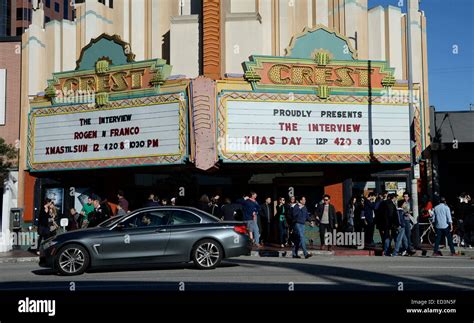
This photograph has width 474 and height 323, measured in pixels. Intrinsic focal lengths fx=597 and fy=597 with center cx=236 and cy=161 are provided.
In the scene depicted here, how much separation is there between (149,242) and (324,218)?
7806 millimetres

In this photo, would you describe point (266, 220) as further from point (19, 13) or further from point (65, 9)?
point (65, 9)

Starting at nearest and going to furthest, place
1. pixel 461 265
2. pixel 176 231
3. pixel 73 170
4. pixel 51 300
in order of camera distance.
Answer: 1. pixel 51 300
2. pixel 176 231
3. pixel 461 265
4. pixel 73 170

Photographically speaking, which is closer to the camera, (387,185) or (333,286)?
(333,286)

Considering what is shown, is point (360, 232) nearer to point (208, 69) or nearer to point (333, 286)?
point (208, 69)

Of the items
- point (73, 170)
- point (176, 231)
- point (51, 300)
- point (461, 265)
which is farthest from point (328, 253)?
point (51, 300)

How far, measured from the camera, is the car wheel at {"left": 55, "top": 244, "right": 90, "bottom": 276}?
487 inches

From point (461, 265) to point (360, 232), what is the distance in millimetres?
6789

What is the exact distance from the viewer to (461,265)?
13969mm

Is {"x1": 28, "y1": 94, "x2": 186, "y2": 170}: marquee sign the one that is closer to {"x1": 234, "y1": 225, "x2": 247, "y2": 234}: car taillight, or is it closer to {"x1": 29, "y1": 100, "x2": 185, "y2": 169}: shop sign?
{"x1": 29, "y1": 100, "x2": 185, "y2": 169}: shop sign

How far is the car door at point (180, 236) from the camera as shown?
499 inches

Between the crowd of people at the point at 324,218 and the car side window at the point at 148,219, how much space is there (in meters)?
3.84

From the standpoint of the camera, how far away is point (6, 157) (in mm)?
24781

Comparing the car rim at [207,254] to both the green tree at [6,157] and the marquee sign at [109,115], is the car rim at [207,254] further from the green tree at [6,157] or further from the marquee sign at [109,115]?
the green tree at [6,157]

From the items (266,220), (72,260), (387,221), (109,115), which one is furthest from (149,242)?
(109,115)
